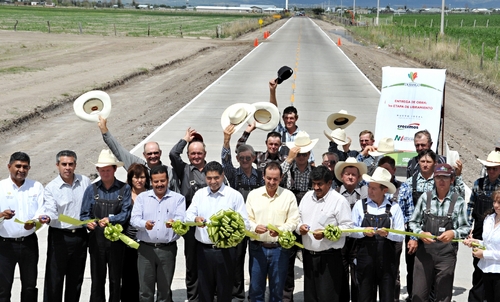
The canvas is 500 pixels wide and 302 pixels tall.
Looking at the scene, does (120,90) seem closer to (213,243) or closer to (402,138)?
(402,138)

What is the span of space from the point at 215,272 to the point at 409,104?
29.6 ft

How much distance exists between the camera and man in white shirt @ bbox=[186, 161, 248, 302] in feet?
26.8

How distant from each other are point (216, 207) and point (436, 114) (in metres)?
8.94

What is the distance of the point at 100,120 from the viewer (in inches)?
391

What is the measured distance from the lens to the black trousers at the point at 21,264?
816cm

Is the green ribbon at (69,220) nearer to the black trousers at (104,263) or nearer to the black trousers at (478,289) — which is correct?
the black trousers at (104,263)

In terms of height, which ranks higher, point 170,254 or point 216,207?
point 216,207

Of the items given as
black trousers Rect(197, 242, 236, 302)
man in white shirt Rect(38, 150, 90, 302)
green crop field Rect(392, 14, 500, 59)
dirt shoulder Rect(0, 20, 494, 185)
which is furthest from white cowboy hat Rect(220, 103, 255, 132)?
green crop field Rect(392, 14, 500, 59)

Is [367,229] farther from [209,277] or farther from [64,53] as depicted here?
[64,53]

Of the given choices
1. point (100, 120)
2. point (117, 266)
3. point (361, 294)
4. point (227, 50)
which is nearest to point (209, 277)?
point (117, 266)

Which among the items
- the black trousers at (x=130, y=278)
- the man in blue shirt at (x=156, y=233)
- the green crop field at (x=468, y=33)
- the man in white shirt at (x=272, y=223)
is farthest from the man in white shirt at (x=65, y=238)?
the green crop field at (x=468, y=33)

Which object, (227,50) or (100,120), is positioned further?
(227,50)

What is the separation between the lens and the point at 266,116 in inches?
423

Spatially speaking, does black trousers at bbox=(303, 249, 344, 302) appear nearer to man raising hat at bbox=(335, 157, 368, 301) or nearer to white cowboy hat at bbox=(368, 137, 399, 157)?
man raising hat at bbox=(335, 157, 368, 301)
